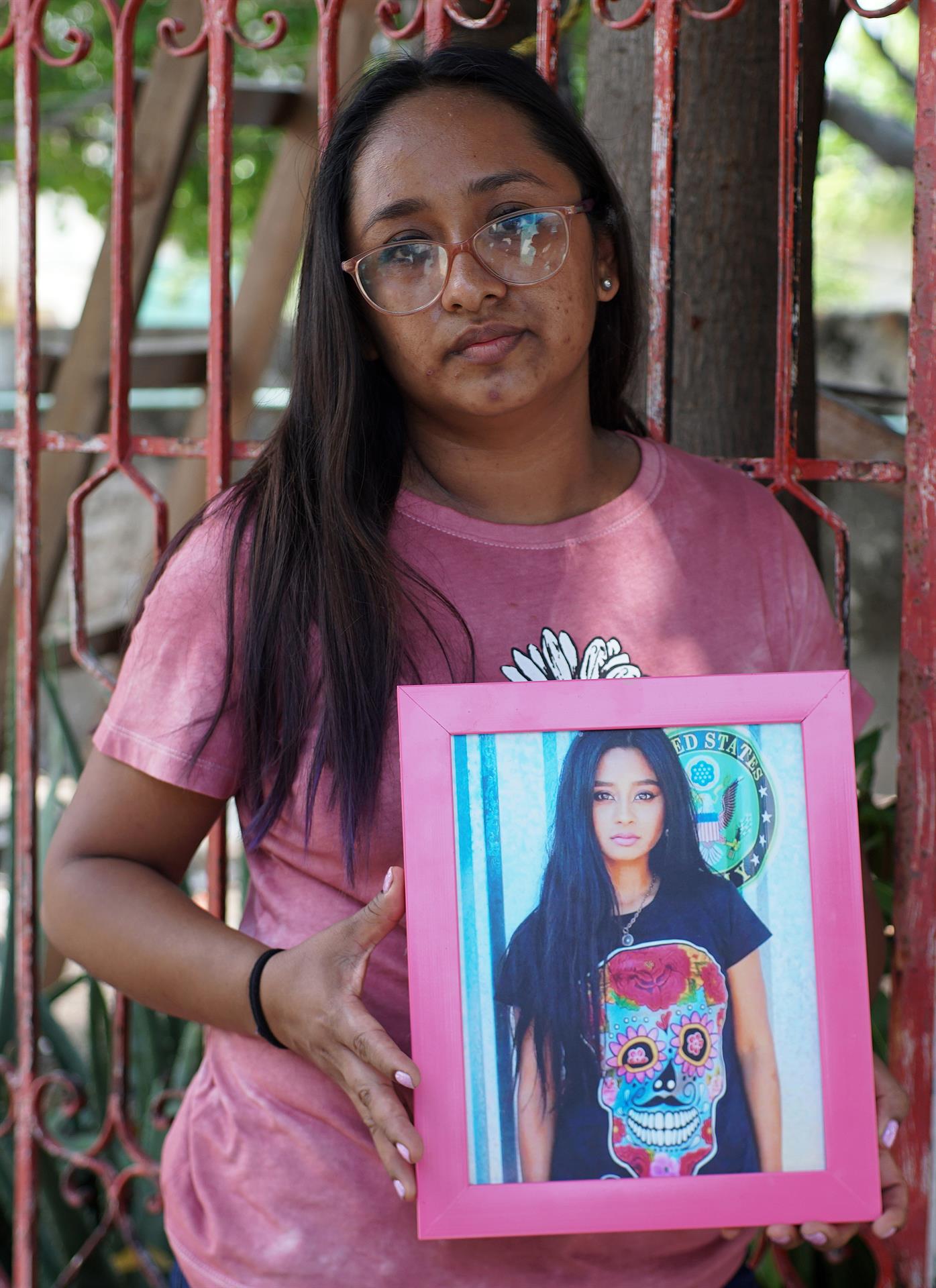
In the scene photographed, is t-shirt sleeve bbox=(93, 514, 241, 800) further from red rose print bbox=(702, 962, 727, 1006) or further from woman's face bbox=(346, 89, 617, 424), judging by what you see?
red rose print bbox=(702, 962, 727, 1006)

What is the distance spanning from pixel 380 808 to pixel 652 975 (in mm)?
362

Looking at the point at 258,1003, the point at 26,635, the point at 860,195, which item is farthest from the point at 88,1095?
the point at 860,195

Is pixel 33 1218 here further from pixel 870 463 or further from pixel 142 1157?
pixel 870 463

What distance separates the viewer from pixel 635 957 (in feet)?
4.28

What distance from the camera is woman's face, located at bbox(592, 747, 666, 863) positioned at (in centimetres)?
132

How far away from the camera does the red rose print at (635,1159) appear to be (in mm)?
1295

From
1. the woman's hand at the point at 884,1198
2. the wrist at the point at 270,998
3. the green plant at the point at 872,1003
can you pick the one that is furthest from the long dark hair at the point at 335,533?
the green plant at the point at 872,1003

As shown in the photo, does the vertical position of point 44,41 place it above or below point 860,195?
below

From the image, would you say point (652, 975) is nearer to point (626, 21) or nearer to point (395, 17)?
point (626, 21)

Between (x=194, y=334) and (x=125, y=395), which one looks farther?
(x=194, y=334)

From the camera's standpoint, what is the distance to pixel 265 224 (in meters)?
3.21

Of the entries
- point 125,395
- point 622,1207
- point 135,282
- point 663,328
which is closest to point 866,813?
point 663,328

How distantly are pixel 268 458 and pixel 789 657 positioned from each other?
0.70 m

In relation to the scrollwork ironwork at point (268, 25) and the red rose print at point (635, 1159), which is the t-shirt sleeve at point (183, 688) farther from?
the scrollwork ironwork at point (268, 25)
